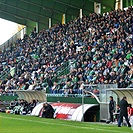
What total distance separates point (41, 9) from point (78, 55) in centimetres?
1897

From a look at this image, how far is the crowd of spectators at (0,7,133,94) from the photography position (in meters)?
33.7

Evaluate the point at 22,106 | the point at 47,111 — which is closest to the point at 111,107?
the point at 47,111

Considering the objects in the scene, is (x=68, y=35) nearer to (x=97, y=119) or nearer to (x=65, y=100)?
(x=65, y=100)

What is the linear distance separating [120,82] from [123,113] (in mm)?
3812

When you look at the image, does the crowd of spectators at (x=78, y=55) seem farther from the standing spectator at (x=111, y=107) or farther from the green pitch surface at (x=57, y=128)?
the green pitch surface at (x=57, y=128)

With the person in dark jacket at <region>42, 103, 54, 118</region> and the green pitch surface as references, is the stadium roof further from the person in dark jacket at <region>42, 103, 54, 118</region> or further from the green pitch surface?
the green pitch surface

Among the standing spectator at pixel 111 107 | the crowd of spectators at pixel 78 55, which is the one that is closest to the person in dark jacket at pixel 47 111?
the crowd of spectators at pixel 78 55

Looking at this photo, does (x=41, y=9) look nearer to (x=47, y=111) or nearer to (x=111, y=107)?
(x=47, y=111)

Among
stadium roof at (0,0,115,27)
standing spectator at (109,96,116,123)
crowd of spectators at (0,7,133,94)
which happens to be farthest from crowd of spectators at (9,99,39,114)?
stadium roof at (0,0,115,27)

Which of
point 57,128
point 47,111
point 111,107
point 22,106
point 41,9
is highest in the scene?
point 41,9

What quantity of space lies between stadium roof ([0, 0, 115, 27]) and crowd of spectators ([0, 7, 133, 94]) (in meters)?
1.95

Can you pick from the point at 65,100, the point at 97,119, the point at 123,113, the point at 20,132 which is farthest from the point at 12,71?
the point at 20,132

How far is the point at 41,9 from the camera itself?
5906cm

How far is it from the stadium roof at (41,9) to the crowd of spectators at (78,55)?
6.39 ft
